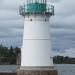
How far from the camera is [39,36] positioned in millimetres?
Answer: 24938

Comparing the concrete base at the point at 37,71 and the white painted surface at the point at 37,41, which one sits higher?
the white painted surface at the point at 37,41

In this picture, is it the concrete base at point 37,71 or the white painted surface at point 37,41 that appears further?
the white painted surface at point 37,41

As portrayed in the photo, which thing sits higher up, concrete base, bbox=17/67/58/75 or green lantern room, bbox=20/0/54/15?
green lantern room, bbox=20/0/54/15

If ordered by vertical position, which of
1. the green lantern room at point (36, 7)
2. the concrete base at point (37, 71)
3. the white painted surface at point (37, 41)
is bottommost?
the concrete base at point (37, 71)

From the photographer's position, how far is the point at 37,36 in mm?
24922

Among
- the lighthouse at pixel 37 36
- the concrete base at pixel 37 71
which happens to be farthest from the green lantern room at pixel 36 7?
the concrete base at pixel 37 71

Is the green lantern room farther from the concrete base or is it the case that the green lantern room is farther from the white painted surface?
the concrete base

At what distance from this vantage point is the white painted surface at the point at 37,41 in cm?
2492

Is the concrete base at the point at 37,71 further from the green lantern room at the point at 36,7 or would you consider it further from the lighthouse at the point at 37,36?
the green lantern room at the point at 36,7

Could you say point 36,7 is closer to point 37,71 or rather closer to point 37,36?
point 37,36

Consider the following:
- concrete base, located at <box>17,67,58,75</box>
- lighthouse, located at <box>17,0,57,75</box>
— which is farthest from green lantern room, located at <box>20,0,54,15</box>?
concrete base, located at <box>17,67,58,75</box>

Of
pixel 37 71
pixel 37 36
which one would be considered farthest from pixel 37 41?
pixel 37 71

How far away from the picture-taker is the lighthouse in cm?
2484

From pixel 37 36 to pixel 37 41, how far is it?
13.1 inches
